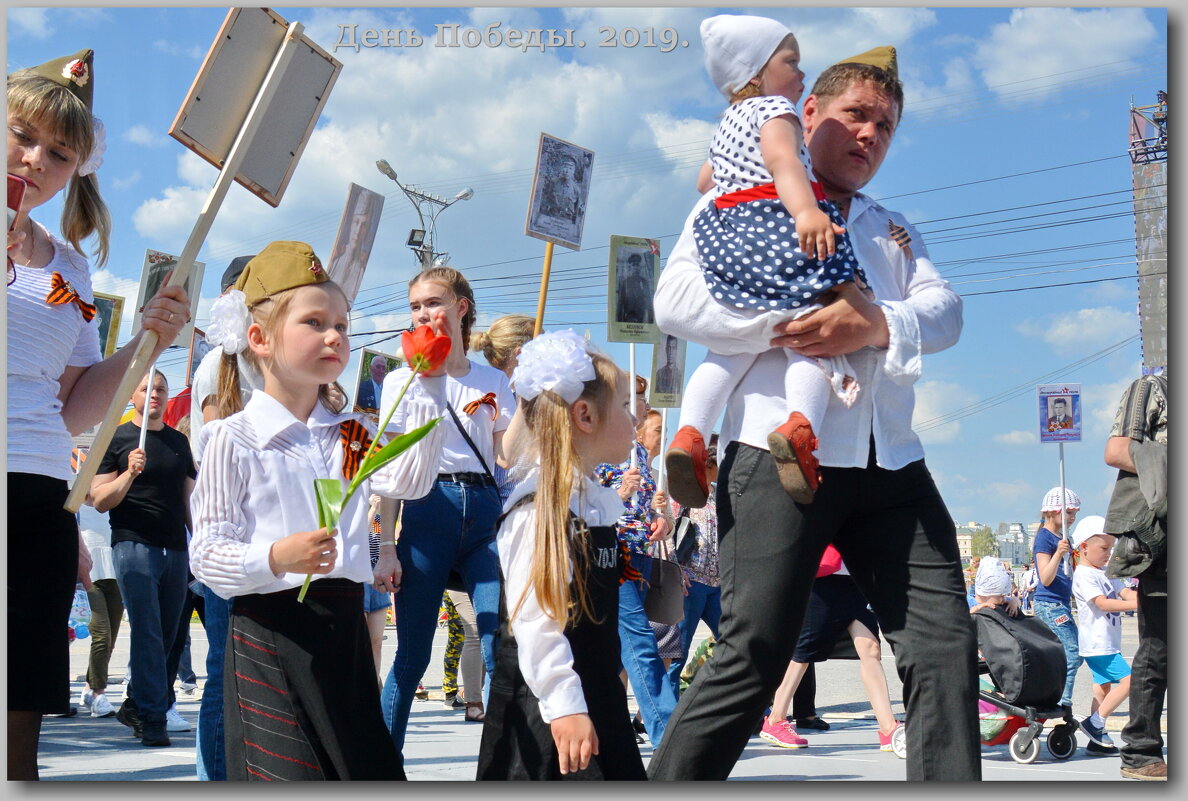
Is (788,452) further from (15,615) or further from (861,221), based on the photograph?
(15,615)

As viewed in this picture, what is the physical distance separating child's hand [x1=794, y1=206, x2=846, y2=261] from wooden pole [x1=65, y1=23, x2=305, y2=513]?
4.96ft

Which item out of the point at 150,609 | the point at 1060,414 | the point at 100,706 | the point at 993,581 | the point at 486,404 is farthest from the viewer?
the point at 1060,414

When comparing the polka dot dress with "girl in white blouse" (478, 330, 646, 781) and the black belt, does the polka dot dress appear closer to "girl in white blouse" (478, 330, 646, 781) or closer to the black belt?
"girl in white blouse" (478, 330, 646, 781)

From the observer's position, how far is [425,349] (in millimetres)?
3039

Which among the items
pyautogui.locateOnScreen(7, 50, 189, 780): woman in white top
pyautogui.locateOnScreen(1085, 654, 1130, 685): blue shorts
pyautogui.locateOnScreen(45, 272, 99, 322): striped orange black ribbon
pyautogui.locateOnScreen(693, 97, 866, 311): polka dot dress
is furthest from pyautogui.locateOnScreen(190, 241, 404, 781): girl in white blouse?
pyautogui.locateOnScreen(1085, 654, 1130, 685): blue shorts

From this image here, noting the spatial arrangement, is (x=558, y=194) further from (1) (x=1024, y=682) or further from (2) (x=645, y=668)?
(1) (x=1024, y=682)

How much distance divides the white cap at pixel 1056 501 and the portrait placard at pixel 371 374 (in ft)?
17.4

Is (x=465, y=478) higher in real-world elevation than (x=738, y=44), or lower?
lower

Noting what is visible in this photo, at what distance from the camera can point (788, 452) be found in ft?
8.61

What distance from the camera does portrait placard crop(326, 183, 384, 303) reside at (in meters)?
5.21

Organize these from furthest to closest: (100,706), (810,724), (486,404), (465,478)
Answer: (810,724) → (100,706) → (486,404) → (465,478)

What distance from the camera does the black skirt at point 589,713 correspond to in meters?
2.87

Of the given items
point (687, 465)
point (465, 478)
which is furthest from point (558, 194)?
point (687, 465)

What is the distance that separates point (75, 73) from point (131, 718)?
3.99 m
